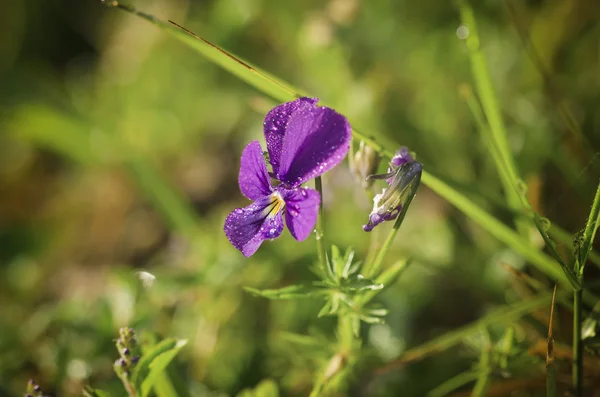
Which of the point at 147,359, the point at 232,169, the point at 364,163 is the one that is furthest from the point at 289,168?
the point at 232,169

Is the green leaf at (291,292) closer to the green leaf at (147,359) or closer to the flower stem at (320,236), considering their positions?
the flower stem at (320,236)

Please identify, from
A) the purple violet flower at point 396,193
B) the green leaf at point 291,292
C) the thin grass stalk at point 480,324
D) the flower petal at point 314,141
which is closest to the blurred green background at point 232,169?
the thin grass stalk at point 480,324

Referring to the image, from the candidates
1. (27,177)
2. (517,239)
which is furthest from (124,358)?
(27,177)

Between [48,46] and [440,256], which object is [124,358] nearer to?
[440,256]

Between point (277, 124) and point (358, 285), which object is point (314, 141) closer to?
point (277, 124)

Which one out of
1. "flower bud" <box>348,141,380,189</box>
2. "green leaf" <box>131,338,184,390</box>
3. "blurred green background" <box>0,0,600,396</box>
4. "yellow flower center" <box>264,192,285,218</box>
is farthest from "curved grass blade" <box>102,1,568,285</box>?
"green leaf" <box>131,338,184,390</box>

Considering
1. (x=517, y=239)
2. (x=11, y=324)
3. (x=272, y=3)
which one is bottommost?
(x=517, y=239)
